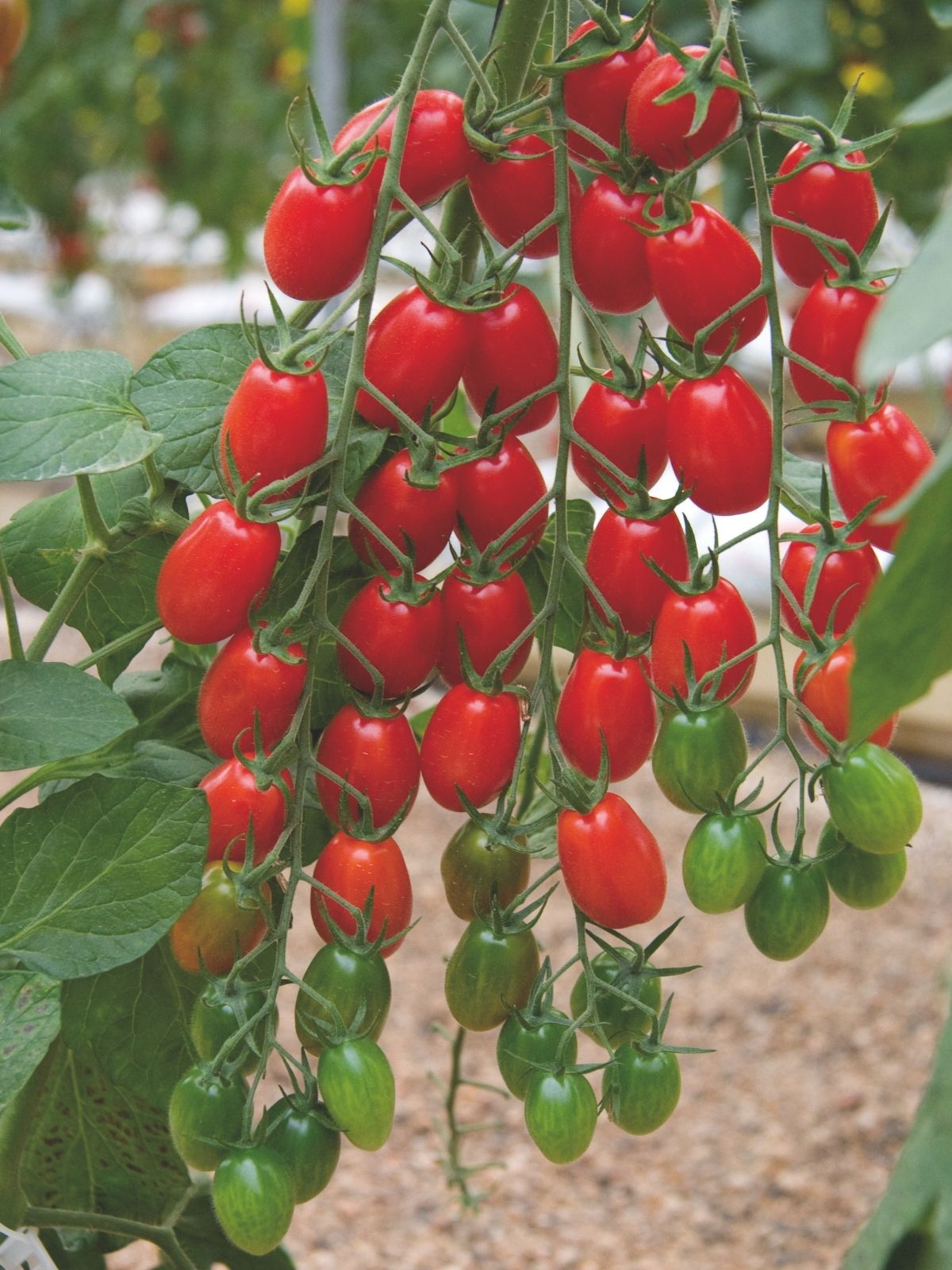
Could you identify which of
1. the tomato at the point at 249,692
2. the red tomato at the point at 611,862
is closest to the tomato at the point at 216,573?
the tomato at the point at 249,692

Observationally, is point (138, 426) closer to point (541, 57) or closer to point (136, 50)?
point (541, 57)

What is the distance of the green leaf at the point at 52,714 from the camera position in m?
0.42

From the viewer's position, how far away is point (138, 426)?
1.40ft

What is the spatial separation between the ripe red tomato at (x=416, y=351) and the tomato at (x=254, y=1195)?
0.73 feet

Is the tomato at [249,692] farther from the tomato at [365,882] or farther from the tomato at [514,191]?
the tomato at [514,191]

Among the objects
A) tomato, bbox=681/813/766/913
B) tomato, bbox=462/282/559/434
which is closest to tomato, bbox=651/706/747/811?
tomato, bbox=681/813/766/913

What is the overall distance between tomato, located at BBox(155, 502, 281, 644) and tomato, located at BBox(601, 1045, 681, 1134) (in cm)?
18

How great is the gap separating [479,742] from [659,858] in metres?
0.07

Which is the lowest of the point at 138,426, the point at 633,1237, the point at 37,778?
the point at 633,1237

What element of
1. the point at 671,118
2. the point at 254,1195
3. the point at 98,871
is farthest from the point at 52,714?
the point at 671,118

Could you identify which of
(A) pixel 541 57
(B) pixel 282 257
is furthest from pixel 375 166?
(A) pixel 541 57

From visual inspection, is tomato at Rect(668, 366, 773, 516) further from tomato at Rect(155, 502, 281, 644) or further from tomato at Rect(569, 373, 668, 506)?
tomato at Rect(155, 502, 281, 644)

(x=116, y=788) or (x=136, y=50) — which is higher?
(x=116, y=788)

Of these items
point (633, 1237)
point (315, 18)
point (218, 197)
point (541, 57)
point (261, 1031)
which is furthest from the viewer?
point (218, 197)
